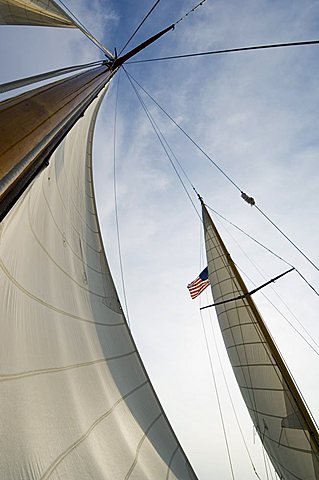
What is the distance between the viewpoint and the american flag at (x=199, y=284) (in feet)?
35.2

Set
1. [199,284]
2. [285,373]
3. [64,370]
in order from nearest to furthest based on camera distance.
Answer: [64,370] → [285,373] → [199,284]

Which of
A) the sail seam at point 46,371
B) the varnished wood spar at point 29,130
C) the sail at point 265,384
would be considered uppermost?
the varnished wood spar at point 29,130

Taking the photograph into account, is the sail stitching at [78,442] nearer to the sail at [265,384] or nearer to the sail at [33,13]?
the sail at [33,13]

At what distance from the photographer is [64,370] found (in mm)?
1906

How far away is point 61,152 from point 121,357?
2317 millimetres

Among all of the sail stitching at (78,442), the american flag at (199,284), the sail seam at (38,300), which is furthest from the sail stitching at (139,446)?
the american flag at (199,284)

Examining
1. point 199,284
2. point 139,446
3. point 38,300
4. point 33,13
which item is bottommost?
point 139,446

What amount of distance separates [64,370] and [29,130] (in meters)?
1.41

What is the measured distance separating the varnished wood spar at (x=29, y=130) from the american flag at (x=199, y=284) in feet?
27.6

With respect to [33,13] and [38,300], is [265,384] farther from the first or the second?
[33,13]

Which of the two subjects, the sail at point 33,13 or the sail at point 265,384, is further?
the sail at point 265,384

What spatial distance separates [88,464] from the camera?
1562mm

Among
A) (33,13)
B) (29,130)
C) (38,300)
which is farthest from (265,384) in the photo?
(33,13)

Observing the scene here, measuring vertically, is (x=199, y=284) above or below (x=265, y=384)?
above
